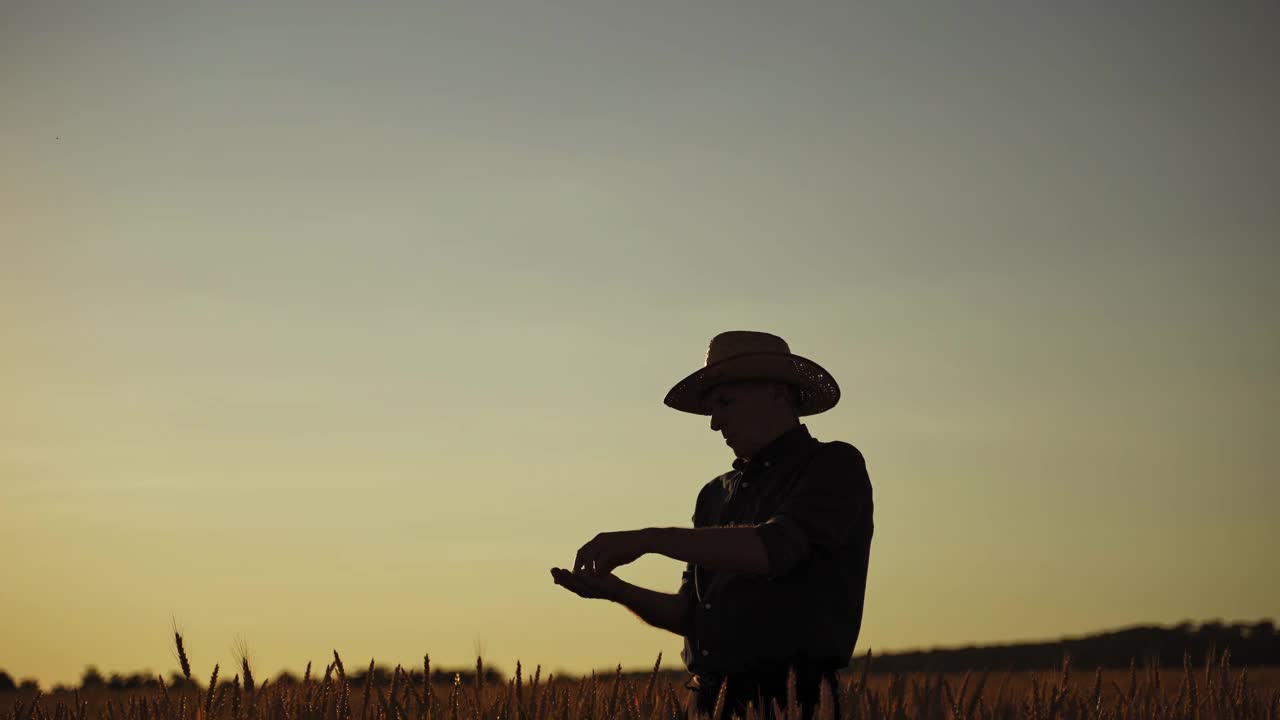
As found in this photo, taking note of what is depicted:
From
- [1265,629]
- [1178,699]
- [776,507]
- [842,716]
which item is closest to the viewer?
[842,716]

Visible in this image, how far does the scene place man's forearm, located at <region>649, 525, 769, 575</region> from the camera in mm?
4727

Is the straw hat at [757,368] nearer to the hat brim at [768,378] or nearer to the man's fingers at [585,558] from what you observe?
the hat brim at [768,378]

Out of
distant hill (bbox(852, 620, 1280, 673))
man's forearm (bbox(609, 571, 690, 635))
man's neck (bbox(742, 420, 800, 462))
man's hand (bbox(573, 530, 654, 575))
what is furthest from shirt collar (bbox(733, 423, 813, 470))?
distant hill (bbox(852, 620, 1280, 673))

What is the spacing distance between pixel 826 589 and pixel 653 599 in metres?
1.06

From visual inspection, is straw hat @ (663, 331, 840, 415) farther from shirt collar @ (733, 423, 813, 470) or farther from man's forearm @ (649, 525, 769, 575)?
man's forearm @ (649, 525, 769, 575)

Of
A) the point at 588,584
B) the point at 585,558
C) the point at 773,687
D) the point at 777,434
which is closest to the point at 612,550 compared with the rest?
the point at 585,558

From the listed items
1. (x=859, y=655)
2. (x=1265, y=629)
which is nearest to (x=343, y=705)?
(x=859, y=655)

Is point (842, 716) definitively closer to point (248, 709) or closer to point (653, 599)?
point (653, 599)

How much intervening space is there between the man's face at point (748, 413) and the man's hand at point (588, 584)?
833mm

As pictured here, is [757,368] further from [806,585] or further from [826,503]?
[806,585]

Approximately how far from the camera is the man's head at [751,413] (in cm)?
591

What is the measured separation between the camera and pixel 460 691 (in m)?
4.22

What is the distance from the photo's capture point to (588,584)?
5535 millimetres

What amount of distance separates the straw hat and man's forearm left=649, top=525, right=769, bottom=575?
4.03 ft
